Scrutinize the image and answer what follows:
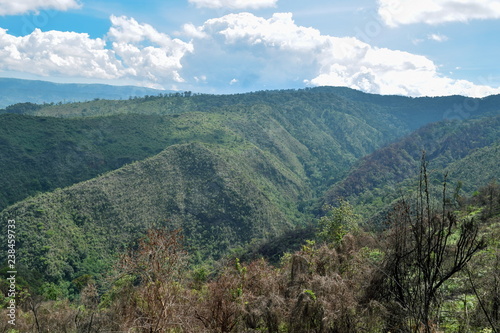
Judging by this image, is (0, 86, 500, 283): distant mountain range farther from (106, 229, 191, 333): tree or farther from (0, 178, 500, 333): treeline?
(106, 229, 191, 333): tree

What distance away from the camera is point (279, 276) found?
13828mm

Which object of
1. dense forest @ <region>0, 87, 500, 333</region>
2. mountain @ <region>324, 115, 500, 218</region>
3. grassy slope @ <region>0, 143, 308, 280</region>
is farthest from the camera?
mountain @ <region>324, 115, 500, 218</region>

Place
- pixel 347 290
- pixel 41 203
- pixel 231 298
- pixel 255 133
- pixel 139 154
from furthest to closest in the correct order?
1. pixel 255 133
2. pixel 139 154
3. pixel 41 203
4. pixel 231 298
5. pixel 347 290

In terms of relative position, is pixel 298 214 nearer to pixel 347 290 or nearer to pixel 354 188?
pixel 354 188

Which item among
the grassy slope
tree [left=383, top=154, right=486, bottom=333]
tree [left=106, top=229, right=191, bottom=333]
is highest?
tree [left=383, top=154, right=486, bottom=333]

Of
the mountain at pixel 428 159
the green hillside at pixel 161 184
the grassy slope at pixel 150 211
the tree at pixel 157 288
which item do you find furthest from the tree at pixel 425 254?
the mountain at pixel 428 159

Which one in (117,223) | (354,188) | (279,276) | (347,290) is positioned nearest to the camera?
(347,290)

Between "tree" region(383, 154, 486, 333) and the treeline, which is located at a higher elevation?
"tree" region(383, 154, 486, 333)

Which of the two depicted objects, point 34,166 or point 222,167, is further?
point 222,167

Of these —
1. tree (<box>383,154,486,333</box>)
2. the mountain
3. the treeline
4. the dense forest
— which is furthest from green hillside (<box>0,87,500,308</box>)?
tree (<box>383,154,486,333</box>)

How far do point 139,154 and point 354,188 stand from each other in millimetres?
97943

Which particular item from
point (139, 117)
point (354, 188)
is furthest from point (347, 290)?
point (139, 117)

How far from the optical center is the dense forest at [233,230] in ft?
24.3

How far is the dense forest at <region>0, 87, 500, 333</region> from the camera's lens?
7398 mm
